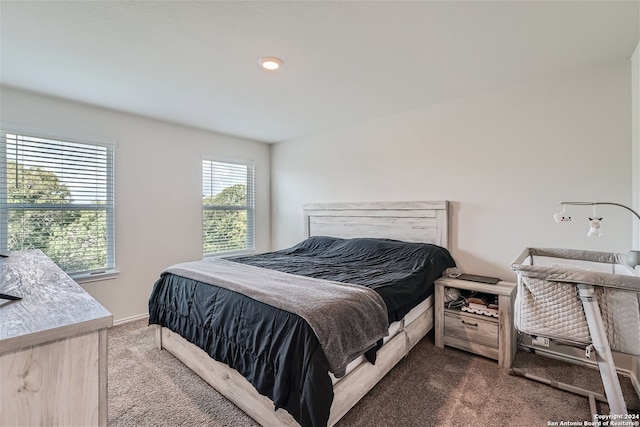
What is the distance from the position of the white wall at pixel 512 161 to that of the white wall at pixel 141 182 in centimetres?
211

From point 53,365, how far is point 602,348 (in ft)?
6.96

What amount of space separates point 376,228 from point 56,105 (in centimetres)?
354

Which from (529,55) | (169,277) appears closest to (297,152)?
(169,277)

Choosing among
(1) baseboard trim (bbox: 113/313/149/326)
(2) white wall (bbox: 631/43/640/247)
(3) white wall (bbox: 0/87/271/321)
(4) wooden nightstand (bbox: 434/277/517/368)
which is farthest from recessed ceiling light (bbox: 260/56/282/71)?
(1) baseboard trim (bbox: 113/313/149/326)

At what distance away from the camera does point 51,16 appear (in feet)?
5.52

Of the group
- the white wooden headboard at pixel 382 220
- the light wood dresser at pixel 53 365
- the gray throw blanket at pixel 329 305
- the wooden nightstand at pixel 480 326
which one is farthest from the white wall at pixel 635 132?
the light wood dresser at pixel 53 365

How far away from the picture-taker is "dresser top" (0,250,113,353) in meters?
0.69

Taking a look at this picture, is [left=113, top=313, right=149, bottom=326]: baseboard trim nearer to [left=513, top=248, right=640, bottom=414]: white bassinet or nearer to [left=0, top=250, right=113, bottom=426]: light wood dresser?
[left=0, top=250, right=113, bottom=426]: light wood dresser

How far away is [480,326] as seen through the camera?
7.75 feet

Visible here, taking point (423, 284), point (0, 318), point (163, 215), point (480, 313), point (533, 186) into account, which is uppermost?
point (533, 186)

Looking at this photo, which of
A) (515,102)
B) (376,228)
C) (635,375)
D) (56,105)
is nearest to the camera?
(635,375)

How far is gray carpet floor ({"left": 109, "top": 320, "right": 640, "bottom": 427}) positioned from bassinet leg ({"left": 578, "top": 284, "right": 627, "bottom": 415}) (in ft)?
1.35

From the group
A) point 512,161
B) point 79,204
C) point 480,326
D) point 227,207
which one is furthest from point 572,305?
point 79,204

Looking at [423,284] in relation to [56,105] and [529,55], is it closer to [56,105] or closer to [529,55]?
[529,55]
